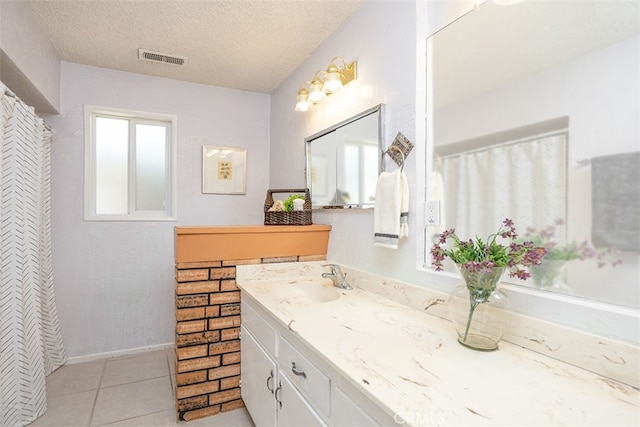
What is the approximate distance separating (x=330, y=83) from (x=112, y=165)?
2.10 meters

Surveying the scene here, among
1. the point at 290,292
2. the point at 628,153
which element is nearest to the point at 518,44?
the point at 628,153

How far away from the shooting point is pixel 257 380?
1596 mm

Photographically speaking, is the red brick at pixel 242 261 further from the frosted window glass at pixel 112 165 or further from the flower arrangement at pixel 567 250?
the frosted window glass at pixel 112 165

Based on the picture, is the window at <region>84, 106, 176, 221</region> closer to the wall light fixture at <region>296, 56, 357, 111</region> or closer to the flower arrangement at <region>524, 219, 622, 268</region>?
the wall light fixture at <region>296, 56, 357, 111</region>

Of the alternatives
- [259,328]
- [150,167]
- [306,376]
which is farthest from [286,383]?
[150,167]

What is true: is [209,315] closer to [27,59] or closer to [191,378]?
[191,378]

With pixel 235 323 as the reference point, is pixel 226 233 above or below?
above

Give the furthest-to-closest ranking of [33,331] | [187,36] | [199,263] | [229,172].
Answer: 1. [229,172]
2. [187,36]
3. [33,331]
4. [199,263]

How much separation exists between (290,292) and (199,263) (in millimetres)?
527

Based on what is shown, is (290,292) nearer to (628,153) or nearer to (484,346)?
(484,346)

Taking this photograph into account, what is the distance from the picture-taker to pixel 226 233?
1.83 metres

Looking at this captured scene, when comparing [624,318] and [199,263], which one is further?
[199,263]

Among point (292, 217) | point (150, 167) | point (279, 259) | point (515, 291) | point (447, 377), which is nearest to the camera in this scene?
point (447, 377)

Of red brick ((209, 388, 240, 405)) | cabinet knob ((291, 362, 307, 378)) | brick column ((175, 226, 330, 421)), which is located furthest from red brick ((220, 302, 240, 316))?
cabinet knob ((291, 362, 307, 378))
